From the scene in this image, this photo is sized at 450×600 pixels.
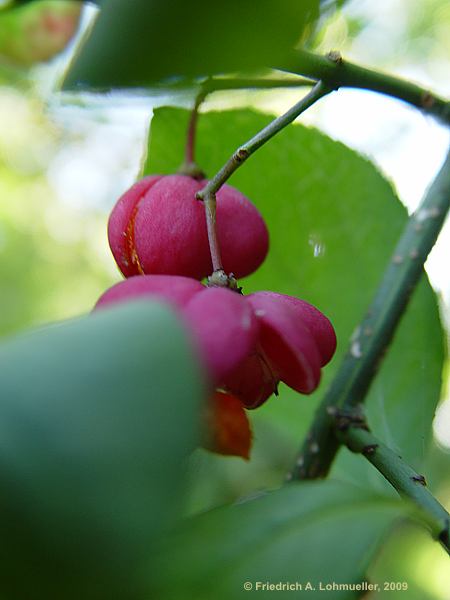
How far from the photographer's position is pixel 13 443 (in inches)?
9.1

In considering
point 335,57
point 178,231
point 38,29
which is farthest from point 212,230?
point 38,29

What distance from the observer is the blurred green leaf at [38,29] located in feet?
2.90

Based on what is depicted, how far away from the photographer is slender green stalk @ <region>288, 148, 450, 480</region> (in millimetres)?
587

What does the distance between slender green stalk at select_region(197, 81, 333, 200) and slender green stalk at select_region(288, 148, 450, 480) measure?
0.17 metres

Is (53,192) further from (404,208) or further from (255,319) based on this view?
(255,319)

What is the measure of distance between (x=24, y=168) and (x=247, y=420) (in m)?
1.92

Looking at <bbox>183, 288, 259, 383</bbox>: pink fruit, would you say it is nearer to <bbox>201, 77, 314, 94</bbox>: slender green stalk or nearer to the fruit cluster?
the fruit cluster

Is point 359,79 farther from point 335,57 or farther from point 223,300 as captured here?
point 223,300

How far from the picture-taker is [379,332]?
0.60m

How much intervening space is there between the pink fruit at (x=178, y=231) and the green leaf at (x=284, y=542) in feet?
0.51

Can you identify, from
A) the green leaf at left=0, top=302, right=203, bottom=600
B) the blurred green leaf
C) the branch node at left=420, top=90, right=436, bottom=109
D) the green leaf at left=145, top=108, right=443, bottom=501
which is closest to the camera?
the green leaf at left=0, top=302, right=203, bottom=600

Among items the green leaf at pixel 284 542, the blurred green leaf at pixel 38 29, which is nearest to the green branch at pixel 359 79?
the green leaf at pixel 284 542

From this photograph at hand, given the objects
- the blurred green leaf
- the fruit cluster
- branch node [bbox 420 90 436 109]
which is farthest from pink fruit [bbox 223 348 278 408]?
the blurred green leaf

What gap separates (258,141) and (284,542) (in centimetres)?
23
